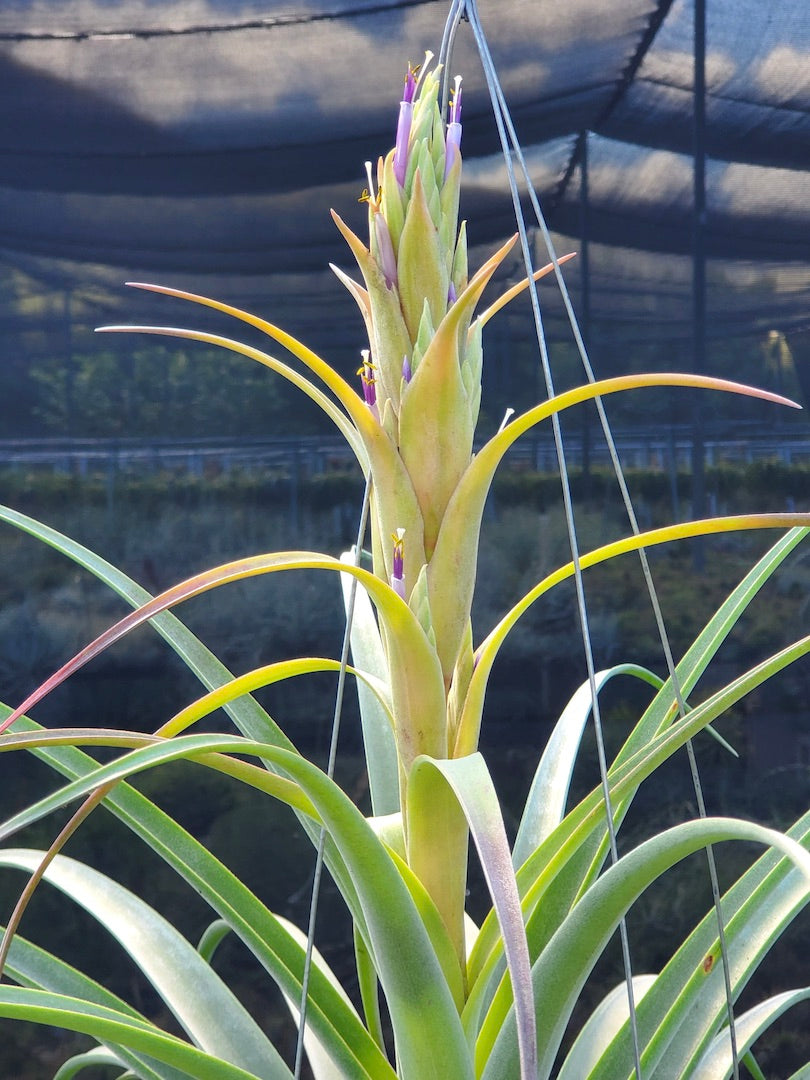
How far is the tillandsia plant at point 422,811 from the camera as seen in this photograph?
327 mm

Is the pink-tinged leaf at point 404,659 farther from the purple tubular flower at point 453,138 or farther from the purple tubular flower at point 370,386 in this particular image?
the purple tubular flower at point 453,138

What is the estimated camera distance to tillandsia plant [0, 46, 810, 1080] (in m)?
0.33

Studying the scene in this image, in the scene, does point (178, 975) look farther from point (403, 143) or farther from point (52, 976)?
point (403, 143)

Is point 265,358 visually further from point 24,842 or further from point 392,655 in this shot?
point 24,842

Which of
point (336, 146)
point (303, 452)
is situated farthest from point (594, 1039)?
point (336, 146)

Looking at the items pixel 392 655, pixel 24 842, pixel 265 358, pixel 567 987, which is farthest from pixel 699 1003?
pixel 24 842

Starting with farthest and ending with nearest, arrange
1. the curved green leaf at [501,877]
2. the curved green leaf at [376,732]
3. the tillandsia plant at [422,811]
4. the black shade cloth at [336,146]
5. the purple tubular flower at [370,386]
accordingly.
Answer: the black shade cloth at [336,146] → the curved green leaf at [376,732] → the purple tubular flower at [370,386] → the tillandsia plant at [422,811] → the curved green leaf at [501,877]

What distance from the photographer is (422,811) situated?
406 millimetres

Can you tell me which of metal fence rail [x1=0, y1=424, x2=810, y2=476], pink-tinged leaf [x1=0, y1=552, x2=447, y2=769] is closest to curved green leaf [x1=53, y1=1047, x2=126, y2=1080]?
pink-tinged leaf [x1=0, y1=552, x2=447, y2=769]

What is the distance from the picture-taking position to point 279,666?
1.20 ft

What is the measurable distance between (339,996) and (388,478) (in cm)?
28

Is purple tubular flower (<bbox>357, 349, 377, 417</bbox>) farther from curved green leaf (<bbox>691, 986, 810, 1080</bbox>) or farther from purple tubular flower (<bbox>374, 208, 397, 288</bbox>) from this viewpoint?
curved green leaf (<bbox>691, 986, 810, 1080</bbox>)

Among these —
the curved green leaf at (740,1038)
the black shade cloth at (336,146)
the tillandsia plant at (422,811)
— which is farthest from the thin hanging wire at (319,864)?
the black shade cloth at (336,146)

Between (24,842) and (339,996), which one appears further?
(24,842)
